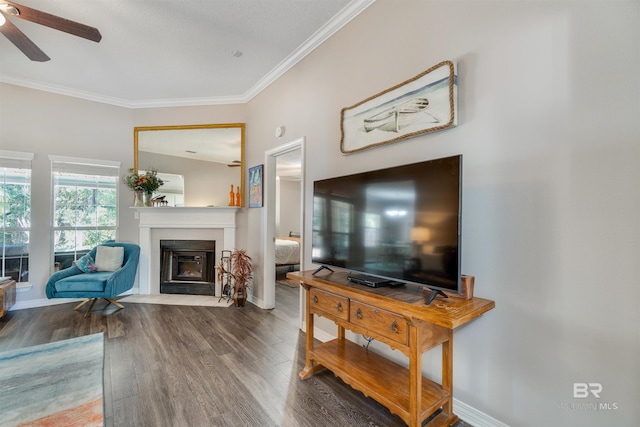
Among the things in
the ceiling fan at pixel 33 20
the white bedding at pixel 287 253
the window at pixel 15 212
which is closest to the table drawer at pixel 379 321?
the ceiling fan at pixel 33 20

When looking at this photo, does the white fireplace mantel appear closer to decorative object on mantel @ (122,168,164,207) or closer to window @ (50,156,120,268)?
decorative object on mantel @ (122,168,164,207)

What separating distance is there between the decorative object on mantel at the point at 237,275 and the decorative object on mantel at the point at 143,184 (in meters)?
1.56

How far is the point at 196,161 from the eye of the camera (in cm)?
434

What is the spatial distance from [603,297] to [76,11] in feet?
14.0

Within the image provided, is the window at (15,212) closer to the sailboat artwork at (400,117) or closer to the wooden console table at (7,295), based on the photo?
the wooden console table at (7,295)

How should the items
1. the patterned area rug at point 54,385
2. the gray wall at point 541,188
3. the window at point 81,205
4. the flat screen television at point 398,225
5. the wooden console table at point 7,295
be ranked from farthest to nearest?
the window at point 81,205 → the wooden console table at point 7,295 → the patterned area rug at point 54,385 → the flat screen television at point 398,225 → the gray wall at point 541,188

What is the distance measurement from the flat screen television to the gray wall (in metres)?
0.34

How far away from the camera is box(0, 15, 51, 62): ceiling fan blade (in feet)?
6.84

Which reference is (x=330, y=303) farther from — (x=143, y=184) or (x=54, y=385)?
(x=143, y=184)

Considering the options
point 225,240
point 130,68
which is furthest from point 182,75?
point 225,240

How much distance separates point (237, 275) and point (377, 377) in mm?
2547

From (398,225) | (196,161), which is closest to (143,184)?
(196,161)

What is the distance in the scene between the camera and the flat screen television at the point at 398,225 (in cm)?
142

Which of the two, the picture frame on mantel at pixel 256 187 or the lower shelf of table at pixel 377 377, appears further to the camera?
the picture frame on mantel at pixel 256 187
